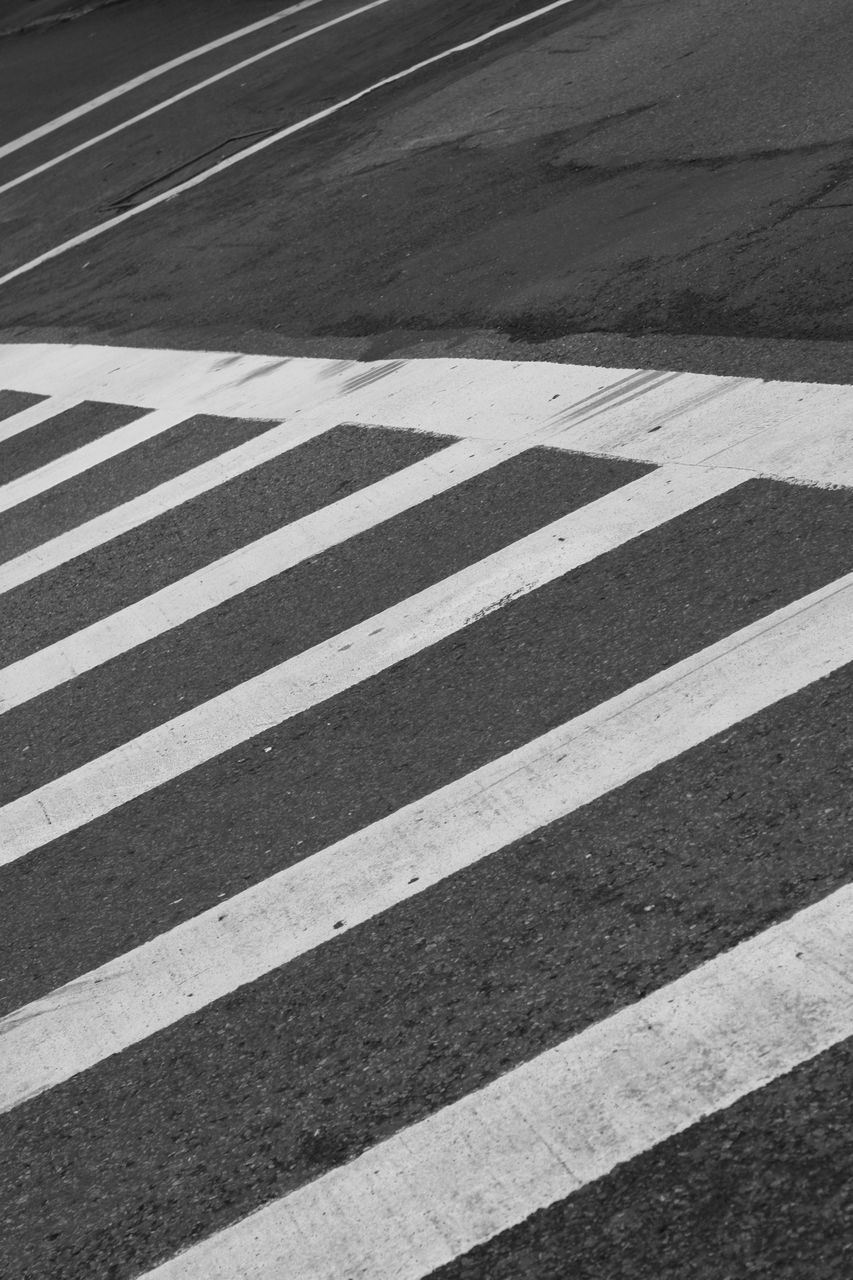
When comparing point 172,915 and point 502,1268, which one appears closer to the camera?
point 502,1268

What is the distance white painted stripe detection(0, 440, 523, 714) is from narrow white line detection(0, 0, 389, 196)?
39.0 feet

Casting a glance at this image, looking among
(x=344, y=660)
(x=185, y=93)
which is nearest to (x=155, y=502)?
(x=344, y=660)

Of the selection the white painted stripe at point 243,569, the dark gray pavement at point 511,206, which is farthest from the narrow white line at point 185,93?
the white painted stripe at point 243,569

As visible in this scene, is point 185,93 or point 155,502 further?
point 185,93

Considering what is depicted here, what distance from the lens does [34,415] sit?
10344 mm

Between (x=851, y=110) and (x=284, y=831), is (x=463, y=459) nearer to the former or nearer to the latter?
(x=284, y=831)

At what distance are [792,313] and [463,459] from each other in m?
1.69

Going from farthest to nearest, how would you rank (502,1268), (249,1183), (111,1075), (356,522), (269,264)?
(269,264) → (356,522) → (111,1075) → (249,1183) → (502,1268)

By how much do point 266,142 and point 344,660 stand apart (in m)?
10.4

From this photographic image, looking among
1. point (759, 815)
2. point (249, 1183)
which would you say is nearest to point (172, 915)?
point (249, 1183)

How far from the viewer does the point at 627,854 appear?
416 cm

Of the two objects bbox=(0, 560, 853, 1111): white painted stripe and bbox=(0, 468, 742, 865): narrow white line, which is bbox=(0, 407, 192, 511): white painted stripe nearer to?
bbox=(0, 468, 742, 865): narrow white line

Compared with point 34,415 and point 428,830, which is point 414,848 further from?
point 34,415

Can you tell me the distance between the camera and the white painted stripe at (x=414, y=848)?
4285 mm
